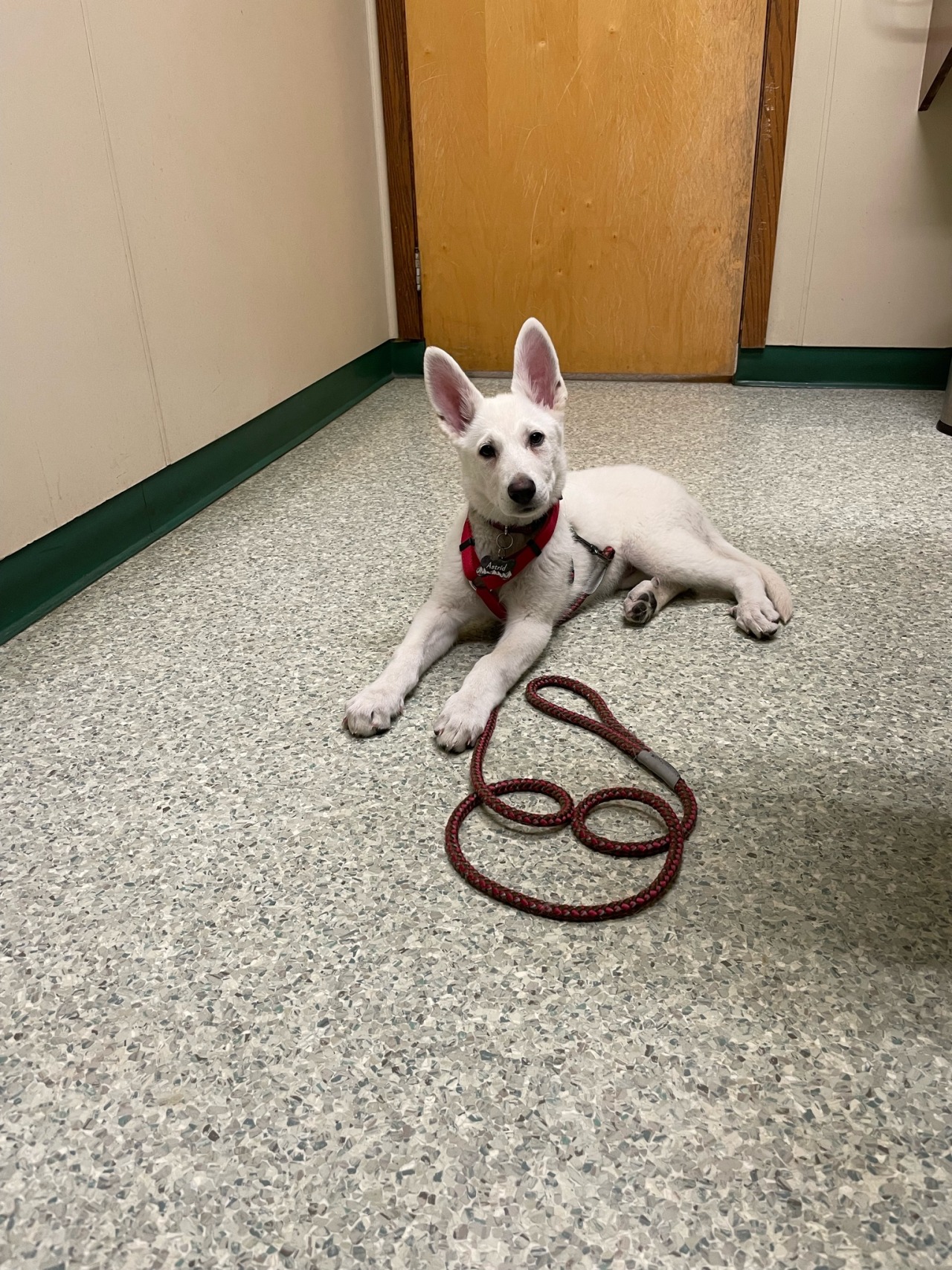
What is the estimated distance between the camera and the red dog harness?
1575mm

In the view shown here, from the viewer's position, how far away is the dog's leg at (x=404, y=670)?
1.42 m

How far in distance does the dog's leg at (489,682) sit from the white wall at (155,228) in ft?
3.56

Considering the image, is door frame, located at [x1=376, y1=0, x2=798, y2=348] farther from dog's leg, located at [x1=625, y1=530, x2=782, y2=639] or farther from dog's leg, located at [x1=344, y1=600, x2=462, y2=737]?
dog's leg, located at [x1=344, y1=600, x2=462, y2=737]

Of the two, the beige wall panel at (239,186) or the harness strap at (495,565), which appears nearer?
the harness strap at (495,565)

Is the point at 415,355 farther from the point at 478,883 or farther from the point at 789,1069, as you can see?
the point at 789,1069

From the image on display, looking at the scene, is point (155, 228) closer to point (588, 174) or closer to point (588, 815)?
point (588, 815)

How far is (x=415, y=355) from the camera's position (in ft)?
13.7

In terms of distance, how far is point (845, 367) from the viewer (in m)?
3.69

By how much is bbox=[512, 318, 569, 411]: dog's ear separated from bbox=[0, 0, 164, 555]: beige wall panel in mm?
1063

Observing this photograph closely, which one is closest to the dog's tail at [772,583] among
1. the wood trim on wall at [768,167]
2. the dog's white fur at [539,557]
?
the dog's white fur at [539,557]

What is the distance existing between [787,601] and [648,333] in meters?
2.45

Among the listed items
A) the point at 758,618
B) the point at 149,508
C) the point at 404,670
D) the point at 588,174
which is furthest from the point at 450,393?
the point at 588,174

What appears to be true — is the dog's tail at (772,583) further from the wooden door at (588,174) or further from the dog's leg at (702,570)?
the wooden door at (588,174)

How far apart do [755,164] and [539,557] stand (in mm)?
2756
